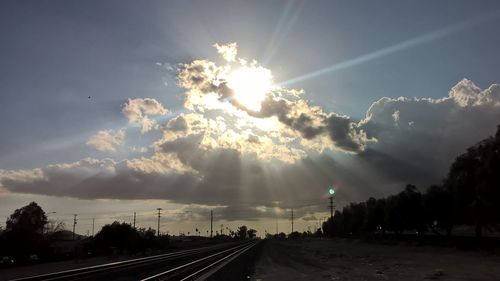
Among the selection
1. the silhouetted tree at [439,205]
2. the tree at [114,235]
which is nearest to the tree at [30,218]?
the tree at [114,235]

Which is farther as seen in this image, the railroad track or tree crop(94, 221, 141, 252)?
tree crop(94, 221, 141, 252)

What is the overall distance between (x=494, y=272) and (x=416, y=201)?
6205 cm

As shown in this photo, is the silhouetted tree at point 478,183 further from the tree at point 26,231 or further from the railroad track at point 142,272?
the tree at point 26,231

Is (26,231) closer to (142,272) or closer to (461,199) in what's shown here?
(142,272)

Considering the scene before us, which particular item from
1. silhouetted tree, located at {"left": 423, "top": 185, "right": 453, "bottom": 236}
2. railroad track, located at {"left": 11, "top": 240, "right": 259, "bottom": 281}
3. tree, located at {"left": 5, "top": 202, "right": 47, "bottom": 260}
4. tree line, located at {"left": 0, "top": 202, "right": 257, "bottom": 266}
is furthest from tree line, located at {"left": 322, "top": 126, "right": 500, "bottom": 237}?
tree, located at {"left": 5, "top": 202, "right": 47, "bottom": 260}

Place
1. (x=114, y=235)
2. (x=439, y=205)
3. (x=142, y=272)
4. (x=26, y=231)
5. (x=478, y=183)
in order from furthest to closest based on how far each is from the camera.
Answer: (x=114, y=235)
(x=26, y=231)
(x=439, y=205)
(x=478, y=183)
(x=142, y=272)

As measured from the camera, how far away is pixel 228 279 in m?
34.6

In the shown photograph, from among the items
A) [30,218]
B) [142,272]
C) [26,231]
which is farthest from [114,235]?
[142,272]

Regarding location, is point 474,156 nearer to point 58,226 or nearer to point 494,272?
point 494,272

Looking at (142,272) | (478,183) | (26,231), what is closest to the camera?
(142,272)

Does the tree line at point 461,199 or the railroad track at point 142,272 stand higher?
the tree line at point 461,199

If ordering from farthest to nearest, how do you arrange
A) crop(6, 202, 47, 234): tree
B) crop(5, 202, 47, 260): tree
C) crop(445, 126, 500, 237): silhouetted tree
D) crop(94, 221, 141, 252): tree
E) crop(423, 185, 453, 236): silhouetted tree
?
crop(94, 221, 141, 252): tree < crop(6, 202, 47, 234): tree < crop(5, 202, 47, 260): tree < crop(423, 185, 453, 236): silhouetted tree < crop(445, 126, 500, 237): silhouetted tree

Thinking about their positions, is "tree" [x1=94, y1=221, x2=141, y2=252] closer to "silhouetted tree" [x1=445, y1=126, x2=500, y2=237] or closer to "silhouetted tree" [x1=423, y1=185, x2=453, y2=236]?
"silhouetted tree" [x1=423, y1=185, x2=453, y2=236]

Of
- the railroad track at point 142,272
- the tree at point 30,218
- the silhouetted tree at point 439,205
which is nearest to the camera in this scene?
the railroad track at point 142,272
